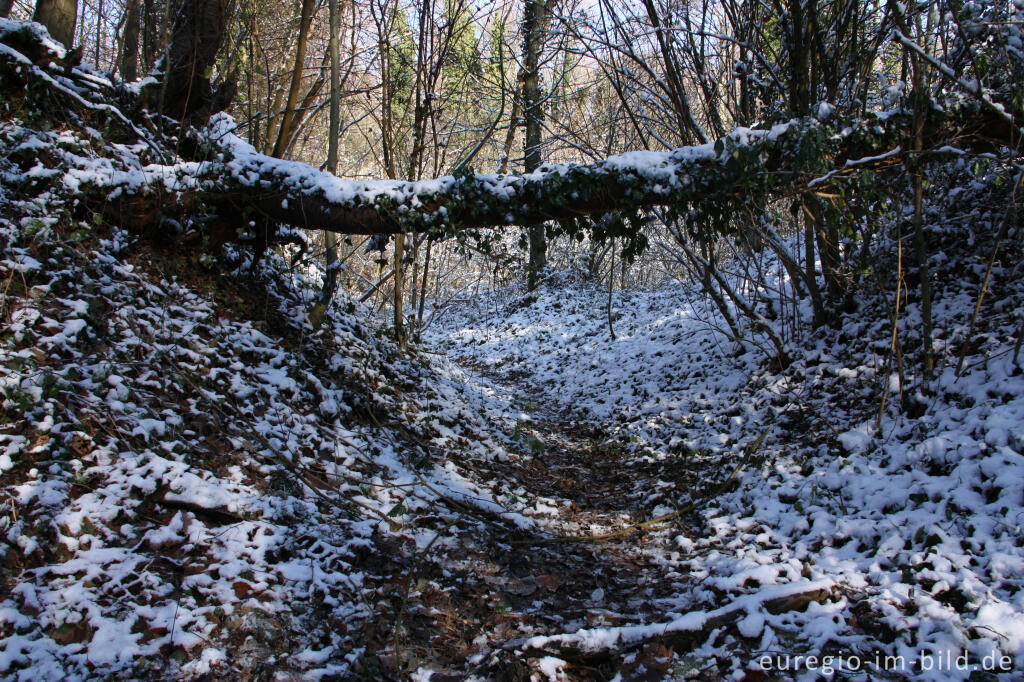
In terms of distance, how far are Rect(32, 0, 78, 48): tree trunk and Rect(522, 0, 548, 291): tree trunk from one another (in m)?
5.48

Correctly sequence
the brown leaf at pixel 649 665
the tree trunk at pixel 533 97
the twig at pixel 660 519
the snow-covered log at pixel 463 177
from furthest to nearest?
the tree trunk at pixel 533 97
the snow-covered log at pixel 463 177
the twig at pixel 660 519
the brown leaf at pixel 649 665

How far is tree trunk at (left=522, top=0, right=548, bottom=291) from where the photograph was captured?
787cm

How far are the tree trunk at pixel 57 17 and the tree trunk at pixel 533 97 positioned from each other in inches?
216

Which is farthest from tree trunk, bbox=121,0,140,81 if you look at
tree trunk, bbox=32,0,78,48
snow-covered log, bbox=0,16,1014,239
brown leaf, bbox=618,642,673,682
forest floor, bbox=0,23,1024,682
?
brown leaf, bbox=618,642,673,682

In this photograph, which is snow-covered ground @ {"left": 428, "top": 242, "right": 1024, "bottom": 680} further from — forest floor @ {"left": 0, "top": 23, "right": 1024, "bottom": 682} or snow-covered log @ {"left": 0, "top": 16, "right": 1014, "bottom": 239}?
snow-covered log @ {"left": 0, "top": 16, "right": 1014, "bottom": 239}

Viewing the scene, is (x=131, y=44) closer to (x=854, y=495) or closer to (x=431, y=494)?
(x=431, y=494)

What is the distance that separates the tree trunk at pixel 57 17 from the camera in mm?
6008

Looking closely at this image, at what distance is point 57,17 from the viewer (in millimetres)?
6051

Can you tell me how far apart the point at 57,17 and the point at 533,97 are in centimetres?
886

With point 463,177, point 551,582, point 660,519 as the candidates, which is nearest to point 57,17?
point 463,177

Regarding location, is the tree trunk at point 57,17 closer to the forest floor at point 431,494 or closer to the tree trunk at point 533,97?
the forest floor at point 431,494

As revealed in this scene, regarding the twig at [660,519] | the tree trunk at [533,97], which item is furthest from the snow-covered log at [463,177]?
the twig at [660,519]

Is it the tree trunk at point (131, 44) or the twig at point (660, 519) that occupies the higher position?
the tree trunk at point (131, 44)

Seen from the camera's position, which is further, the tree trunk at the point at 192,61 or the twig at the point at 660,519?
the tree trunk at the point at 192,61
